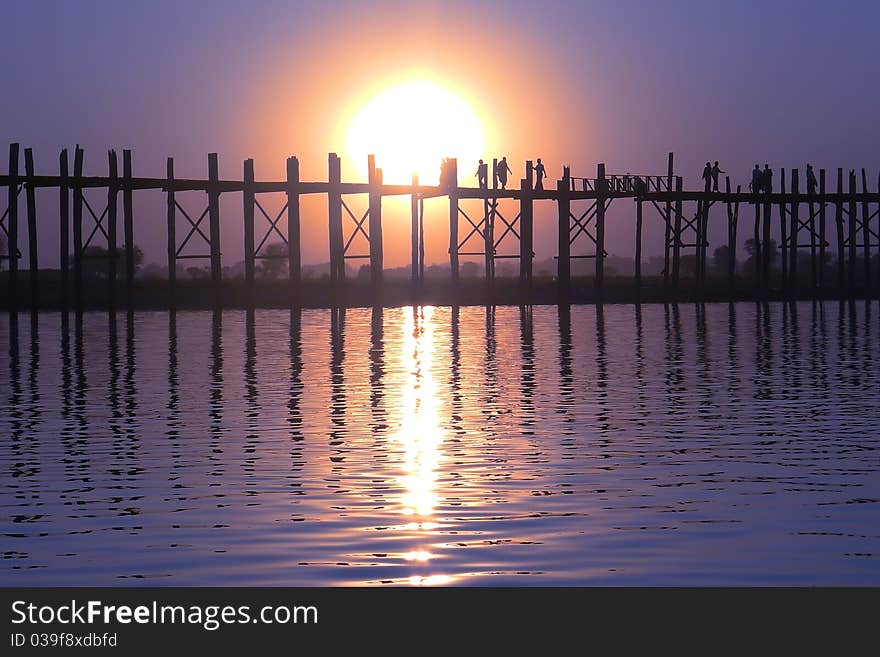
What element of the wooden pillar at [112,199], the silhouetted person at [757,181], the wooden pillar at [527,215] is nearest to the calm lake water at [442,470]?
the wooden pillar at [112,199]

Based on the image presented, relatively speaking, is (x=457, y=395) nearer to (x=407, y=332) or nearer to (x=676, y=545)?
(x=676, y=545)

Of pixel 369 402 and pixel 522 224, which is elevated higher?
pixel 522 224

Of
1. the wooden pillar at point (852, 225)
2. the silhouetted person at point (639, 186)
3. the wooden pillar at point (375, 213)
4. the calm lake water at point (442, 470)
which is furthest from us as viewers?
the wooden pillar at point (852, 225)

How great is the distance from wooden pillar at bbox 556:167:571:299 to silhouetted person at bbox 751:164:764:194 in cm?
719

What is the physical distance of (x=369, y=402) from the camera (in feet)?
55.4

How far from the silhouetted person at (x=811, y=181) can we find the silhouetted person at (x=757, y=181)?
174cm

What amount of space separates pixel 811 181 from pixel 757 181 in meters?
2.15

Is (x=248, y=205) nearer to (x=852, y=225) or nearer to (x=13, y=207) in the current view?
(x=13, y=207)

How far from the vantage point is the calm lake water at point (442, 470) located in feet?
26.1

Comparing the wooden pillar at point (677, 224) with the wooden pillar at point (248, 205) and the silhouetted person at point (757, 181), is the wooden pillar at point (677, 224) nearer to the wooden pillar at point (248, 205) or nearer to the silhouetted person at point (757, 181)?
the silhouetted person at point (757, 181)

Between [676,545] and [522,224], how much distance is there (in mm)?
36882

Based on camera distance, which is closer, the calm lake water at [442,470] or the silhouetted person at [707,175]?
the calm lake water at [442,470]

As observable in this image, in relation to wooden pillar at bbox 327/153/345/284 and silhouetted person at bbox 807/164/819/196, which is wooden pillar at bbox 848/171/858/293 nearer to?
silhouetted person at bbox 807/164/819/196
